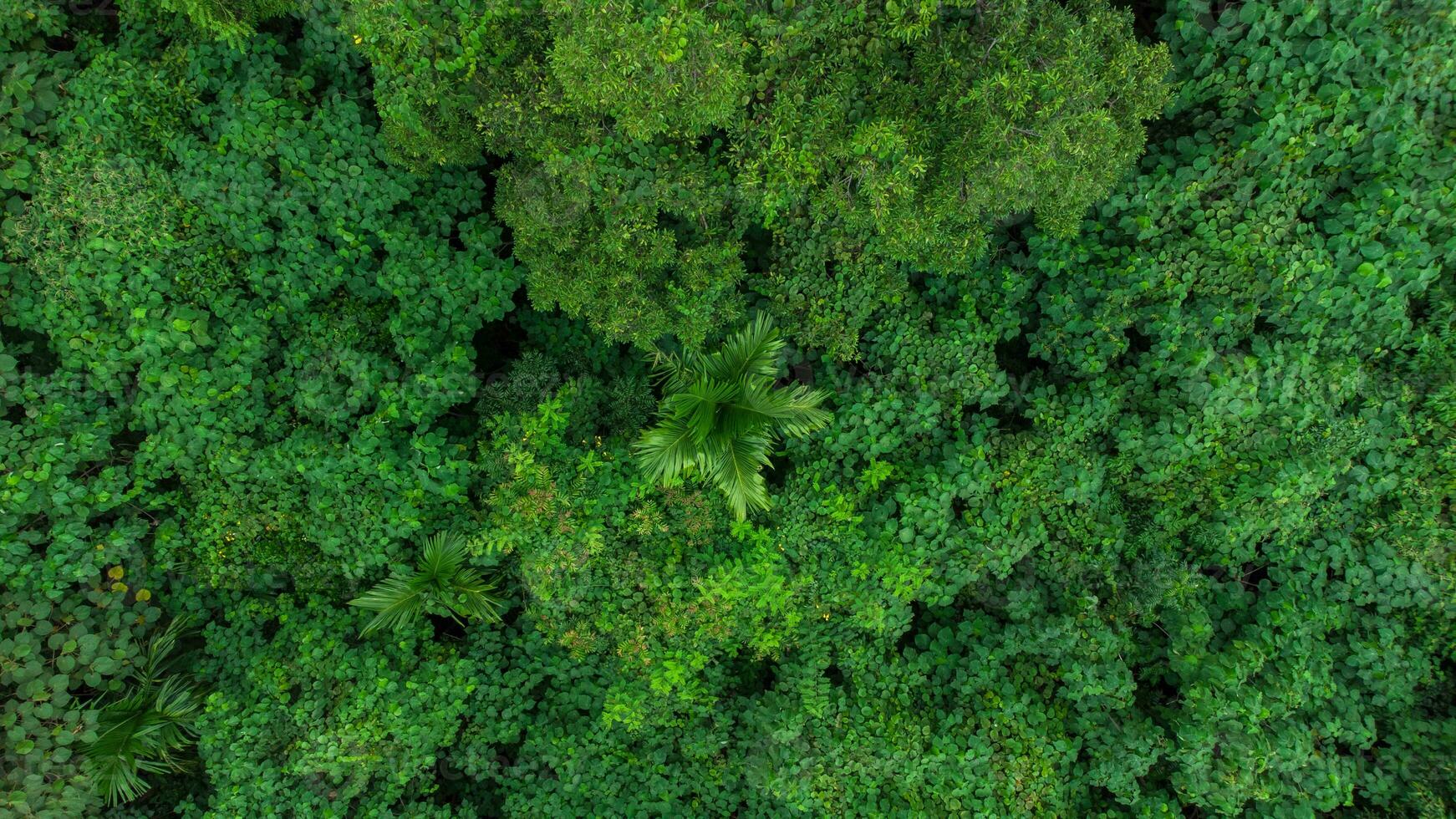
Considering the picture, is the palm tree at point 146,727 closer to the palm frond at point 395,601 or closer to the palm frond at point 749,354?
the palm frond at point 395,601

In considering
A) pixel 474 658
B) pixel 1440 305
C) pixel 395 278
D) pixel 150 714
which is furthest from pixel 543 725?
pixel 1440 305

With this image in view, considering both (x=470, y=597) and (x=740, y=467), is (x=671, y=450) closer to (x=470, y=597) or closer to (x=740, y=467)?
(x=740, y=467)

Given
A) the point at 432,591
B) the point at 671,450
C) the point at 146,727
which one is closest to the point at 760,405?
the point at 671,450

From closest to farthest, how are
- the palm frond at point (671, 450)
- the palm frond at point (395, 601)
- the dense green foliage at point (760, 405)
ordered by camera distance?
1. the dense green foliage at point (760, 405)
2. the palm frond at point (671, 450)
3. the palm frond at point (395, 601)

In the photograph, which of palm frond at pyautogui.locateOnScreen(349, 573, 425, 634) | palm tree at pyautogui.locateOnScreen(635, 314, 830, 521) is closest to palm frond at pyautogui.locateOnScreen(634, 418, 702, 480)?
palm tree at pyautogui.locateOnScreen(635, 314, 830, 521)

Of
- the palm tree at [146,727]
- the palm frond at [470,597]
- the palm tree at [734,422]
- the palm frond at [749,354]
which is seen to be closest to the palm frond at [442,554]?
the palm frond at [470,597]
